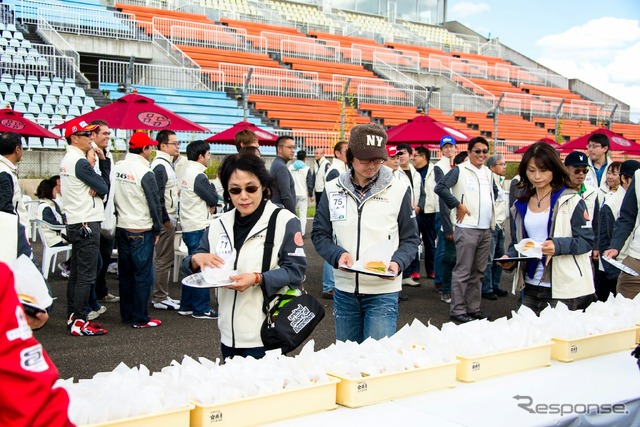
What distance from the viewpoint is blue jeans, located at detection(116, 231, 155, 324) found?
6656 millimetres

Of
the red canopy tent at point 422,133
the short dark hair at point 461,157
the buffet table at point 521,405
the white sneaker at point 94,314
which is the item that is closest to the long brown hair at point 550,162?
the buffet table at point 521,405

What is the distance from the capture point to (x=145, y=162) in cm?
673

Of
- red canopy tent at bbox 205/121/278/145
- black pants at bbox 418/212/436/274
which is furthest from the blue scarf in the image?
red canopy tent at bbox 205/121/278/145

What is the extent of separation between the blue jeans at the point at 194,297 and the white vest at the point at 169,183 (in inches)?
22.4

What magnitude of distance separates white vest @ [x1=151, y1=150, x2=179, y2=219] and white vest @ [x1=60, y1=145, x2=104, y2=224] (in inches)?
47.4

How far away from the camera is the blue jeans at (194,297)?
7.22 metres

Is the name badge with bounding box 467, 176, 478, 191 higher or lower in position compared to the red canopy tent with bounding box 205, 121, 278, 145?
lower

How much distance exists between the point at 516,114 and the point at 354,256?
1079 inches

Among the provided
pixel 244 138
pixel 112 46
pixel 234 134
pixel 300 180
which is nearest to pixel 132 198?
pixel 244 138

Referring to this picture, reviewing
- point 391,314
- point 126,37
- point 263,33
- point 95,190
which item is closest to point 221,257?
point 391,314

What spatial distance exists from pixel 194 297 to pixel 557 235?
13.9ft

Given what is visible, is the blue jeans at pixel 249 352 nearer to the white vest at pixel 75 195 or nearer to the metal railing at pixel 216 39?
the white vest at pixel 75 195

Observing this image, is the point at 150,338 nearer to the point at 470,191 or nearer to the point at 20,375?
the point at 470,191

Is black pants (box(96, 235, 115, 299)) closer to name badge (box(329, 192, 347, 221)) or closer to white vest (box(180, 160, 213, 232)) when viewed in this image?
white vest (box(180, 160, 213, 232))
